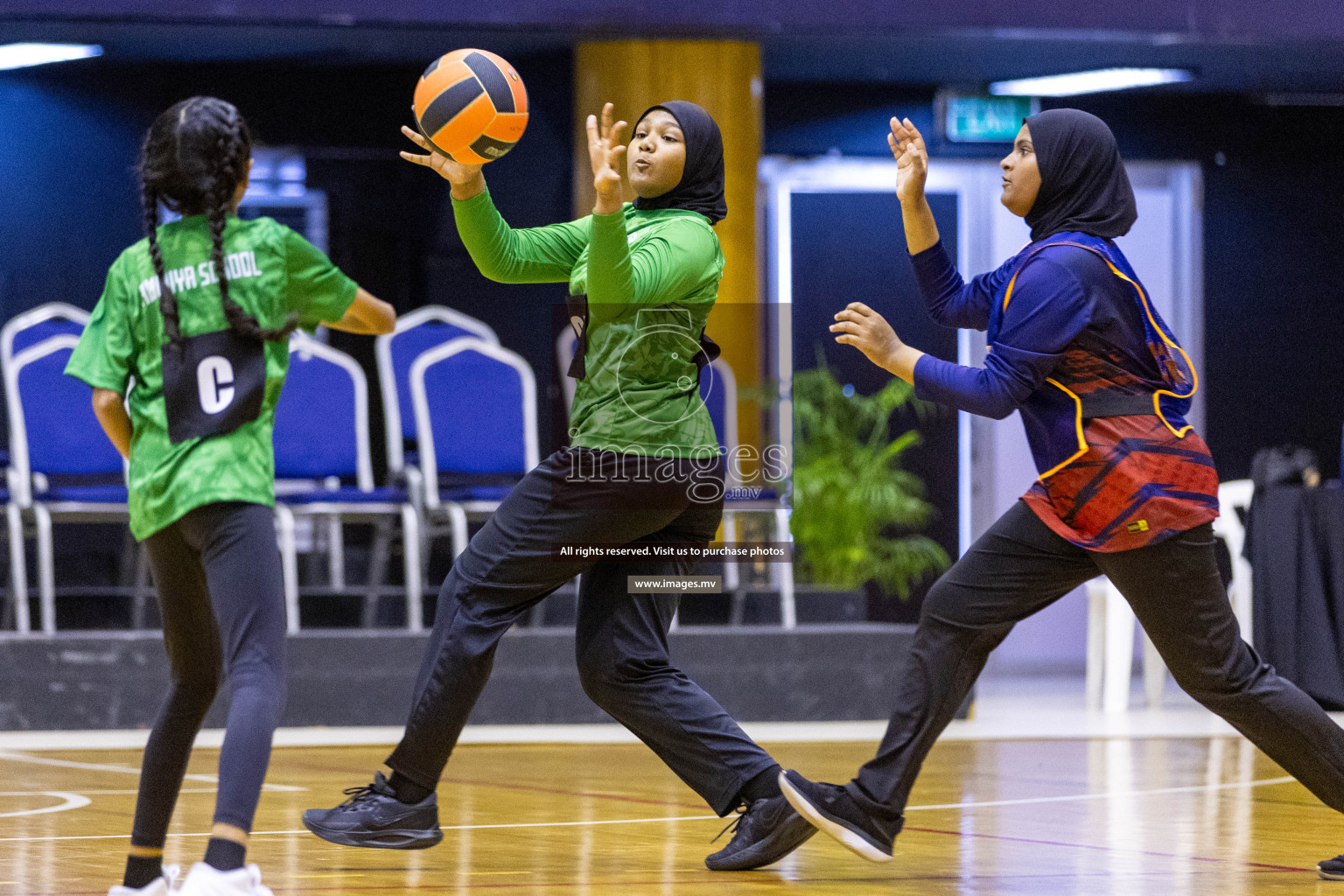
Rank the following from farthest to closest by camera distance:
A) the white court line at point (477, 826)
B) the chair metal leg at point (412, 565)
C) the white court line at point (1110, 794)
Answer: the chair metal leg at point (412, 565) → the white court line at point (1110, 794) → the white court line at point (477, 826)

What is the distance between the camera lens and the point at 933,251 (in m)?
3.44

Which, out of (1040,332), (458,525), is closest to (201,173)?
(1040,332)

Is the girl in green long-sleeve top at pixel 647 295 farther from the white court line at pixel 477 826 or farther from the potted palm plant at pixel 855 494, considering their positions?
the potted palm plant at pixel 855 494

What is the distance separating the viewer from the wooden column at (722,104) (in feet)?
25.3

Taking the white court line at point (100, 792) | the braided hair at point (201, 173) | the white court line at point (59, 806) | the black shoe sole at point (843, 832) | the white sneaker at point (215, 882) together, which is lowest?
the white court line at point (100, 792)

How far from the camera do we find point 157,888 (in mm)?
2717

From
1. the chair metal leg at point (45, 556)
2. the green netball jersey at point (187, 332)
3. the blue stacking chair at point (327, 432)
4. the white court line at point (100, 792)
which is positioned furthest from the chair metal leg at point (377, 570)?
the green netball jersey at point (187, 332)

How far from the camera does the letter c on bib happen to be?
8.79ft

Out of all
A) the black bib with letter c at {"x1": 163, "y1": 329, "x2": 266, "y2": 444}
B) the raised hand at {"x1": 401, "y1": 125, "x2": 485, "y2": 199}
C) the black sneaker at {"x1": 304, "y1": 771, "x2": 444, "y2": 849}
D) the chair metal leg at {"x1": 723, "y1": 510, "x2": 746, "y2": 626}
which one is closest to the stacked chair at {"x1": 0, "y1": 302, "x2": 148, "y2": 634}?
the chair metal leg at {"x1": 723, "y1": 510, "x2": 746, "y2": 626}

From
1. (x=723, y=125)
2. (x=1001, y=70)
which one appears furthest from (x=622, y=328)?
(x=1001, y=70)

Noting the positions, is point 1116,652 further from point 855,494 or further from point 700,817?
point 700,817

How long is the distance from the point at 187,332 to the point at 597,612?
40.1 inches

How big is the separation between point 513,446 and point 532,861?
3658 mm

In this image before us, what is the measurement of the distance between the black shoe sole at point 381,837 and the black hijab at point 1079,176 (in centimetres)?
161
